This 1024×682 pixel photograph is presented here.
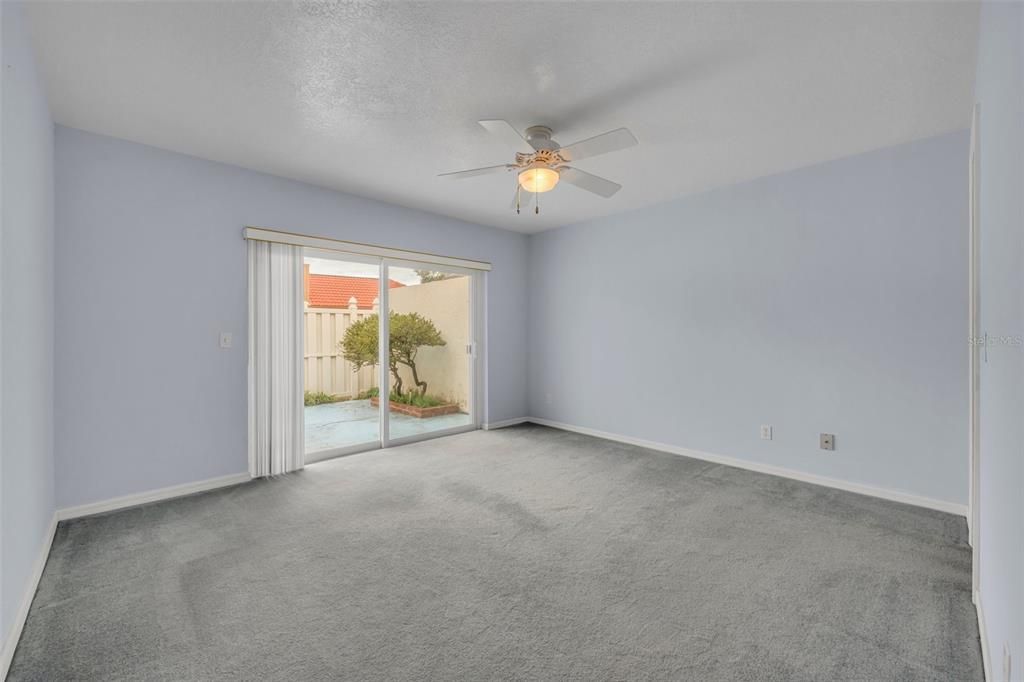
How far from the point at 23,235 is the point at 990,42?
4.09 meters

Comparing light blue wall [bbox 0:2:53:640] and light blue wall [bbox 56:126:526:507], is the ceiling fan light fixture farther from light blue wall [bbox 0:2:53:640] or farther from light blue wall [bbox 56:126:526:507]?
light blue wall [bbox 0:2:53:640]

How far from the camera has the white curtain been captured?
151 inches

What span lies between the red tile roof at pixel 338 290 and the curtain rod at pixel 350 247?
0.94 feet

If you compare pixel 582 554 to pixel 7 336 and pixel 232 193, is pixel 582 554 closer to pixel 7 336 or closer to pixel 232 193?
pixel 7 336

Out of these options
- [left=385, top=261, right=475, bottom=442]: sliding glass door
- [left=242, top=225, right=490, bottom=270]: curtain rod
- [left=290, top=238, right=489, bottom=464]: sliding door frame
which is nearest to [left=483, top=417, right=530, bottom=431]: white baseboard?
[left=290, top=238, right=489, bottom=464]: sliding door frame

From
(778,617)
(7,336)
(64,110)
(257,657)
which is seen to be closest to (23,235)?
(7,336)

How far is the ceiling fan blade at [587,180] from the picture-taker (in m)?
3.04

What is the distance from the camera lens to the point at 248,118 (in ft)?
9.61

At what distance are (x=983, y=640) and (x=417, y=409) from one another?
4617 mm

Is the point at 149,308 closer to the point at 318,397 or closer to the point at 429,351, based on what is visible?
the point at 318,397

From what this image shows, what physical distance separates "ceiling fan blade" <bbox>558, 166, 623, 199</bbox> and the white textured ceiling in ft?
0.90

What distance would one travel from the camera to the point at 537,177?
299 centimetres

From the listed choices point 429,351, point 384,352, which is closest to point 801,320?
point 429,351

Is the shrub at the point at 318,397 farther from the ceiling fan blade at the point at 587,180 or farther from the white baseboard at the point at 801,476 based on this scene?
the ceiling fan blade at the point at 587,180
